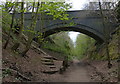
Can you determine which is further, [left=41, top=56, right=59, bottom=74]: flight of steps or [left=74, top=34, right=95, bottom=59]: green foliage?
[left=74, top=34, right=95, bottom=59]: green foliage

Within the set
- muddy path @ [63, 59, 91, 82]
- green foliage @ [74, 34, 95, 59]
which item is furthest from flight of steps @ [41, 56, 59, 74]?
green foliage @ [74, 34, 95, 59]

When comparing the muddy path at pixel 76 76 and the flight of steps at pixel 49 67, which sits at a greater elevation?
the flight of steps at pixel 49 67

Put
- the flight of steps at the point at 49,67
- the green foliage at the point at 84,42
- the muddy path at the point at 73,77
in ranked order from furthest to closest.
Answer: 1. the green foliage at the point at 84,42
2. the flight of steps at the point at 49,67
3. the muddy path at the point at 73,77

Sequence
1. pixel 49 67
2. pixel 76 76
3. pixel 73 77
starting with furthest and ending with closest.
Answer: pixel 49 67 → pixel 76 76 → pixel 73 77

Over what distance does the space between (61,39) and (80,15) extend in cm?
1146

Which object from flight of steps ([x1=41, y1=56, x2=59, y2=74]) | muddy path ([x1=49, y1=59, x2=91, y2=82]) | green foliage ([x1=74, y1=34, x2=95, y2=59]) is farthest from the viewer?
green foliage ([x1=74, y1=34, x2=95, y2=59])

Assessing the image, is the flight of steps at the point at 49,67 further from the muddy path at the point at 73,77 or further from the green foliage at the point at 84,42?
the green foliage at the point at 84,42

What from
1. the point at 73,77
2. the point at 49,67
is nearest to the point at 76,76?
the point at 73,77

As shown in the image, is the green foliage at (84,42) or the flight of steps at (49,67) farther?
the green foliage at (84,42)

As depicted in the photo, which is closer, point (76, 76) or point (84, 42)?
point (76, 76)

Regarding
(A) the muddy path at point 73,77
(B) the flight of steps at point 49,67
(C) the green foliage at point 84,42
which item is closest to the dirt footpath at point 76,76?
(A) the muddy path at point 73,77

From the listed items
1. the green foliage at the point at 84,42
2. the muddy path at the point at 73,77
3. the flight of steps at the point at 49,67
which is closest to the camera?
the muddy path at the point at 73,77

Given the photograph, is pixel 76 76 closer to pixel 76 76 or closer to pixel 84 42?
pixel 76 76

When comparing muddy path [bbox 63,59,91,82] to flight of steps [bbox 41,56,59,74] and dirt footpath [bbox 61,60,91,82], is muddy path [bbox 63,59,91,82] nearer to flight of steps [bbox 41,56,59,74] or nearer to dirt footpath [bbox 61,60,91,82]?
dirt footpath [bbox 61,60,91,82]
